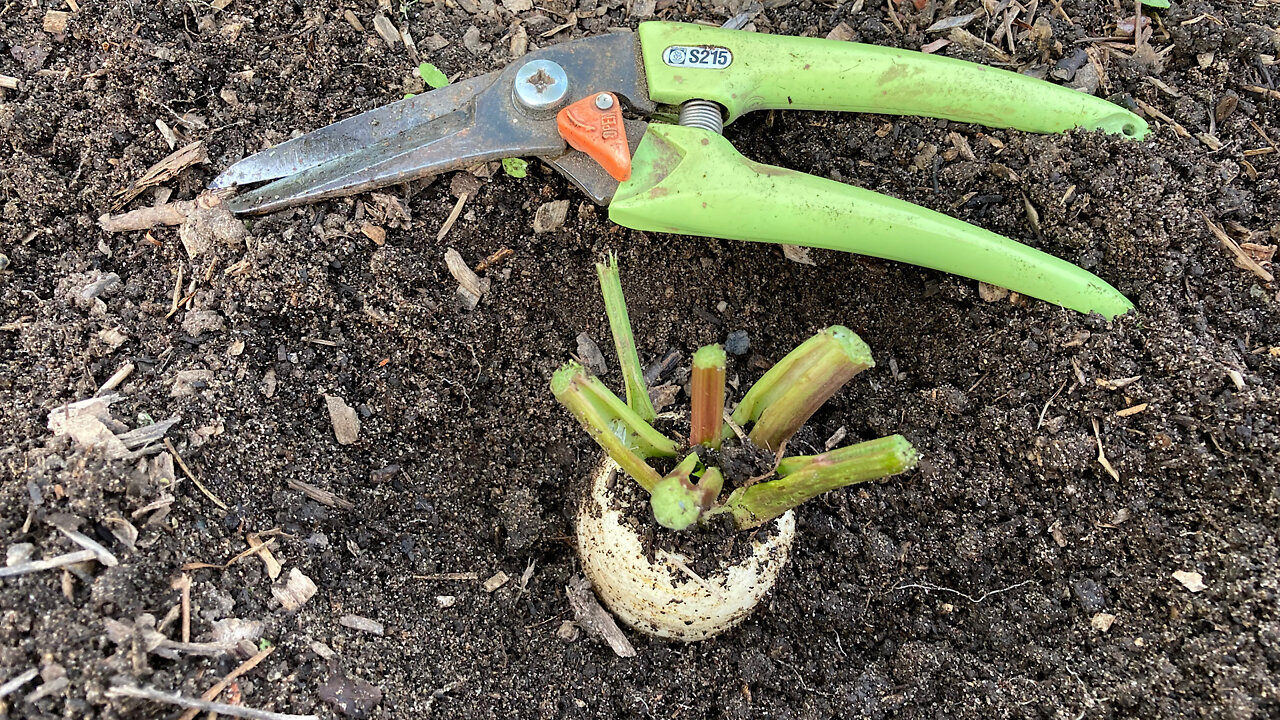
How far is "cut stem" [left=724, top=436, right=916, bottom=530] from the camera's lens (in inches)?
46.6

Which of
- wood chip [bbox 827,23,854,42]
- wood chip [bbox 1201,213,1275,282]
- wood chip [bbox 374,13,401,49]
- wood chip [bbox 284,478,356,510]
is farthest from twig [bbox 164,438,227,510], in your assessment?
wood chip [bbox 1201,213,1275,282]

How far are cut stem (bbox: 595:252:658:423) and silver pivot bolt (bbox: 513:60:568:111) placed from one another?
0.43m

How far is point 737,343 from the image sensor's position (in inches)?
76.2

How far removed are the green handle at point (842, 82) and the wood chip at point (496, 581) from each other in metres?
1.02

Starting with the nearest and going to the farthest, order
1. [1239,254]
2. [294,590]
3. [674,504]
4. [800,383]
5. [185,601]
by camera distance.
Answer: [674,504] → [800,383] → [185,601] → [294,590] → [1239,254]

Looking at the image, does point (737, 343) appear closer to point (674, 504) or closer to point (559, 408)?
point (559, 408)

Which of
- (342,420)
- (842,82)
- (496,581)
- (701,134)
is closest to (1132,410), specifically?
(842,82)

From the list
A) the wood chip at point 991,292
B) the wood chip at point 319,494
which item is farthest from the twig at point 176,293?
the wood chip at point 991,292

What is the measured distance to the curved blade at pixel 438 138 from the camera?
5.68 feet

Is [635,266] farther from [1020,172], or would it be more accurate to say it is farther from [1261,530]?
[1261,530]

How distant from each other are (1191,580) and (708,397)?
94 centimetres

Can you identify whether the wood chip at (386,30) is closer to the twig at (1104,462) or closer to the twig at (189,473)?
the twig at (189,473)

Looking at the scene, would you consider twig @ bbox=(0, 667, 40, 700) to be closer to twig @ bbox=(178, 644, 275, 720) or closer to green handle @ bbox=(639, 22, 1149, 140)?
twig @ bbox=(178, 644, 275, 720)

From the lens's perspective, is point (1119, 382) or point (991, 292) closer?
point (1119, 382)
